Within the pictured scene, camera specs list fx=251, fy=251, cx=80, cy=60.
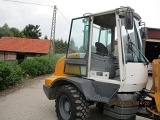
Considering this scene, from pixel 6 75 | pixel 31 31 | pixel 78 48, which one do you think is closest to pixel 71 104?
pixel 78 48

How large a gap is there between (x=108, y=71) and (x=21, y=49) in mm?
38624

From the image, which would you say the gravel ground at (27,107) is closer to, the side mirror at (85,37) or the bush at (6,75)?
the bush at (6,75)

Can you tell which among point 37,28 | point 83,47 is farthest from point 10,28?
point 83,47

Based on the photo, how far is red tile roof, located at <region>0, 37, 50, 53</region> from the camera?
42506 millimetres

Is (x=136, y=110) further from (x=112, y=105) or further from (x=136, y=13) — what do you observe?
(x=136, y=13)

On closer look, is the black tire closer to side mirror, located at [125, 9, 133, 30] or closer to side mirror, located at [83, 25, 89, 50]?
side mirror, located at [83, 25, 89, 50]

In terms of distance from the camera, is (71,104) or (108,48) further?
(108,48)

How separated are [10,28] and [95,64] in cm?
8134

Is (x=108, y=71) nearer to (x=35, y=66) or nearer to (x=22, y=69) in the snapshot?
(x=22, y=69)

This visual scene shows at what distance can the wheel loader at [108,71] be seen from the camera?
5328 millimetres

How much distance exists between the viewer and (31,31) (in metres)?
76.8

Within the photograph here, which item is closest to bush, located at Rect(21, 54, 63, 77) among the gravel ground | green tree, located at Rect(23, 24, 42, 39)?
the gravel ground

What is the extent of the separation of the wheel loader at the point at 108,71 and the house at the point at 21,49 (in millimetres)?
35750

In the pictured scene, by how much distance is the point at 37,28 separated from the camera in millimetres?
77062
